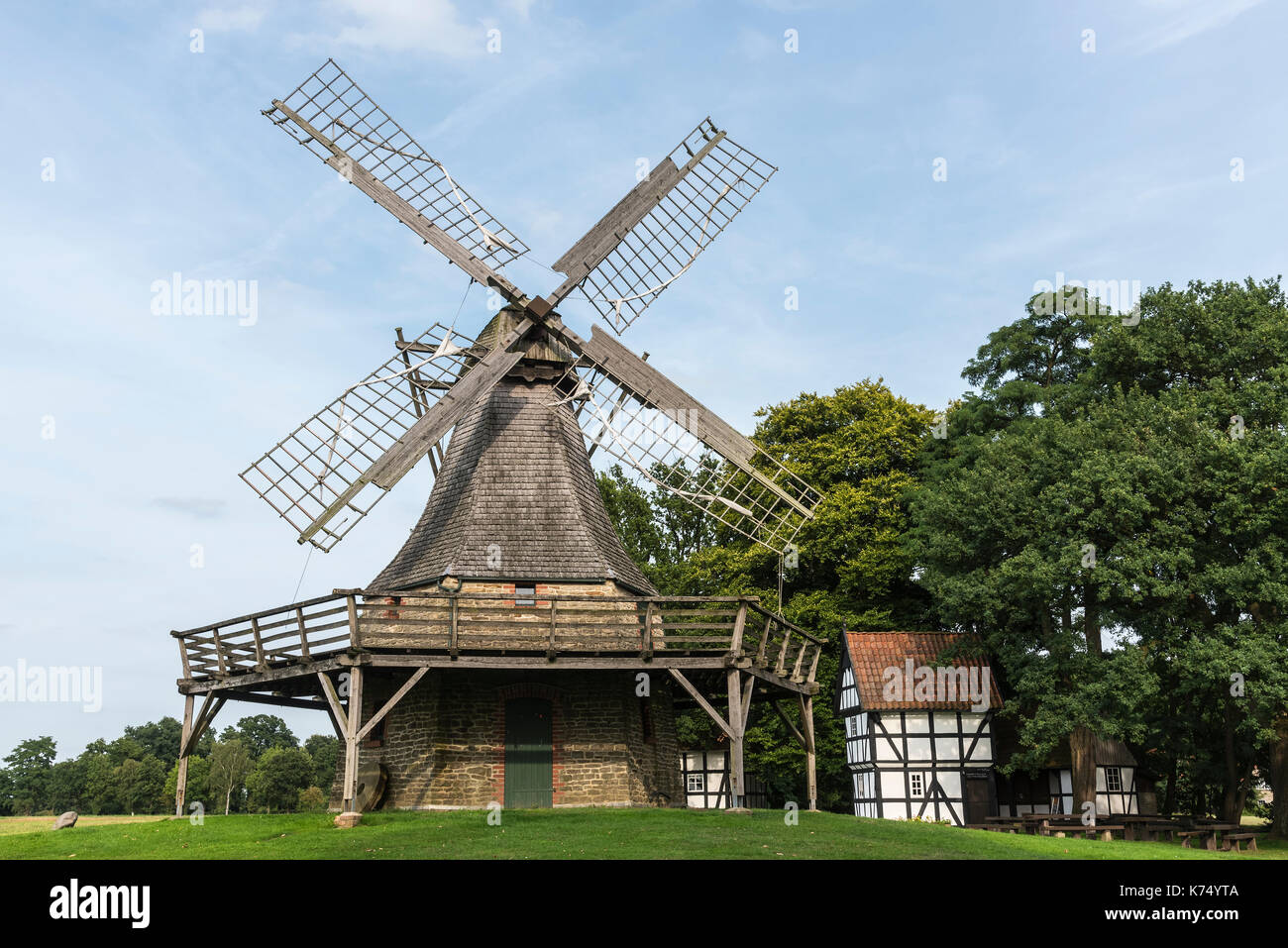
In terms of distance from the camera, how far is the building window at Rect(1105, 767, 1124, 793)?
25164mm

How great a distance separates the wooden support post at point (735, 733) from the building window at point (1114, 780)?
12.6 m

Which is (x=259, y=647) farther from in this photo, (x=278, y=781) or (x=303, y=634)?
(x=278, y=781)

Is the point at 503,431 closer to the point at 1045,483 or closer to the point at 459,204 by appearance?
the point at 459,204

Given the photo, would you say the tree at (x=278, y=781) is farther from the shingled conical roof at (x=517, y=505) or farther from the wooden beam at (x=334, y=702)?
the wooden beam at (x=334, y=702)

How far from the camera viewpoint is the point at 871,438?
3095cm

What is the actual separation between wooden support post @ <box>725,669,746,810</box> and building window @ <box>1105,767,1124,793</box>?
497 inches

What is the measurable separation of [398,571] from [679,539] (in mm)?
17713

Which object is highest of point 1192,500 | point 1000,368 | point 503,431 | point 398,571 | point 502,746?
point 1000,368

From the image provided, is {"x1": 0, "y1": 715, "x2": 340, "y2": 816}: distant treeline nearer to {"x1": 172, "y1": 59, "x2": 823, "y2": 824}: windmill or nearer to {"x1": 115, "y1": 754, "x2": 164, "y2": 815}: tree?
{"x1": 115, "y1": 754, "x2": 164, "y2": 815}: tree

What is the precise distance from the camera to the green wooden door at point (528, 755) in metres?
17.8

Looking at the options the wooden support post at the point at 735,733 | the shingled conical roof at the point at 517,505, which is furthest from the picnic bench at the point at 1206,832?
the shingled conical roof at the point at 517,505

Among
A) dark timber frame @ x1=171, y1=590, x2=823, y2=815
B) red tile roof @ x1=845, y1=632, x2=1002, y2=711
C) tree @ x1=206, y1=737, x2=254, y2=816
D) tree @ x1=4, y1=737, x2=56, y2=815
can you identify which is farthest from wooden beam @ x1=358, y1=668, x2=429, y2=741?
tree @ x1=4, y1=737, x2=56, y2=815
